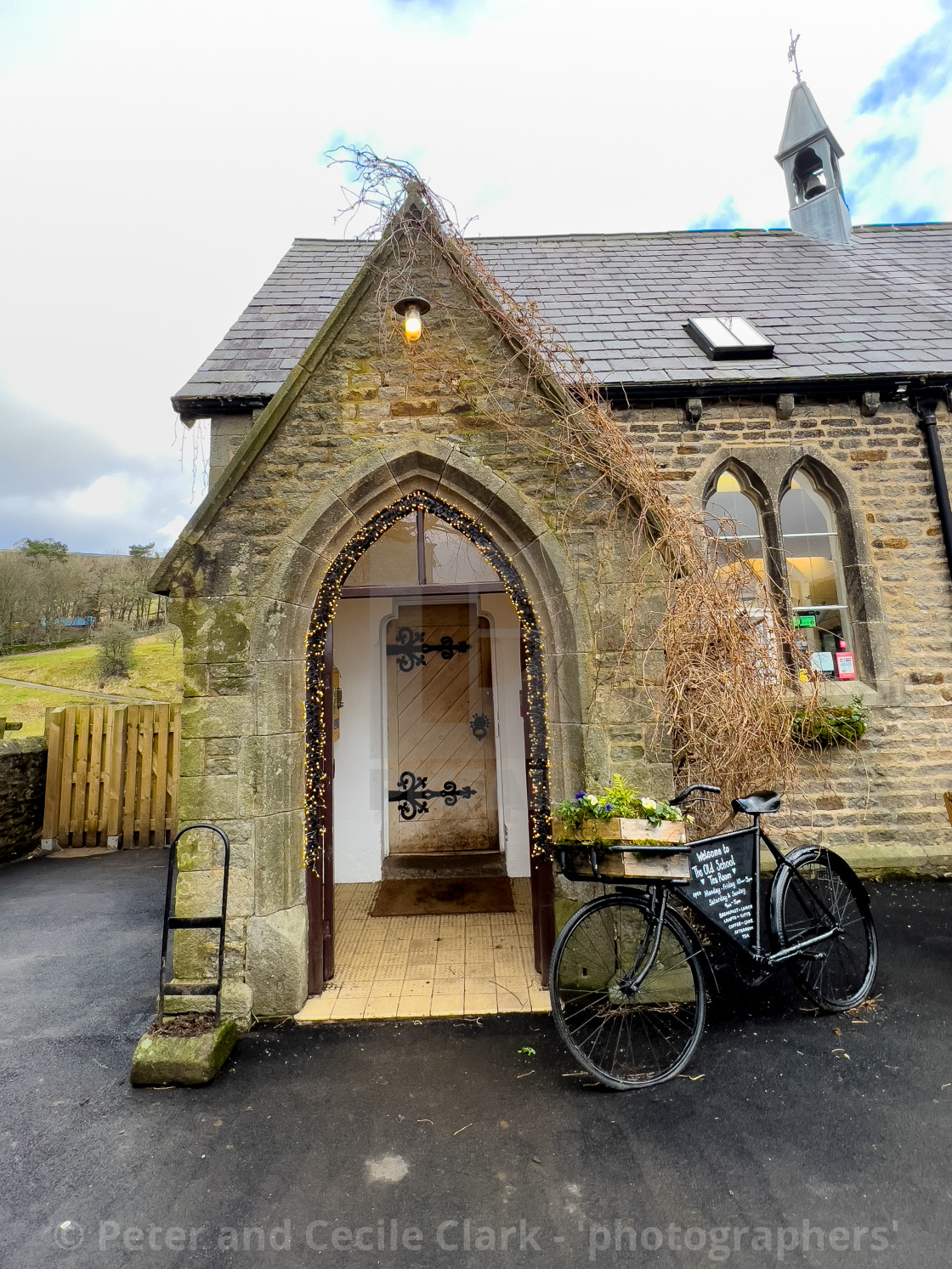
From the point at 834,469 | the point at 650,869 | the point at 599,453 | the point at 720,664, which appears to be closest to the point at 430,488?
the point at 599,453

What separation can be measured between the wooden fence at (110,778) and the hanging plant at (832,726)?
7.53 metres

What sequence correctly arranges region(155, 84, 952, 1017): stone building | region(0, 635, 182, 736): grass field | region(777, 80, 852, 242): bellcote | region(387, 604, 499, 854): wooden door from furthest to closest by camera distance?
region(0, 635, 182, 736): grass field → region(777, 80, 852, 242): bellcote → region(387, 604, 499, 854): wooden door → region(155, 84, 952, 1017): stone building

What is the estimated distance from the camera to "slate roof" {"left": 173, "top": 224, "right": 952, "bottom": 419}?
5.95m

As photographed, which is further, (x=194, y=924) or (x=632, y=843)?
(x=194, y=924)

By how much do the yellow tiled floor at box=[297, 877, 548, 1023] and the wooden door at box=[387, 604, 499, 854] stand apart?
3.82 ft

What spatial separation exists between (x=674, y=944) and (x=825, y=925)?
0.84m

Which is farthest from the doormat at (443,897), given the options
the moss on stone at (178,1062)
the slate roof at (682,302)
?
the slate roof at (682,302)

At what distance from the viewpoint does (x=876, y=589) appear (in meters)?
5.88

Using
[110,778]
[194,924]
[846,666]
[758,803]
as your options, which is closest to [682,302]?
[846,666]

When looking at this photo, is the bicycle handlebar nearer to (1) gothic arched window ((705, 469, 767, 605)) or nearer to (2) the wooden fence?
(1) gothic arched window ((705, 469, 767, 605))

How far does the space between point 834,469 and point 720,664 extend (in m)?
3.47

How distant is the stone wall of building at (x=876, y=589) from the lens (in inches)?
221

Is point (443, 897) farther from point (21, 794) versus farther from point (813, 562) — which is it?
point (21, 794)

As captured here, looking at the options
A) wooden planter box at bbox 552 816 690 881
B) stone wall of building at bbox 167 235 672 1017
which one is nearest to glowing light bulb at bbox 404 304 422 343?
stone wall of building at bbox 167 235 672 1017
